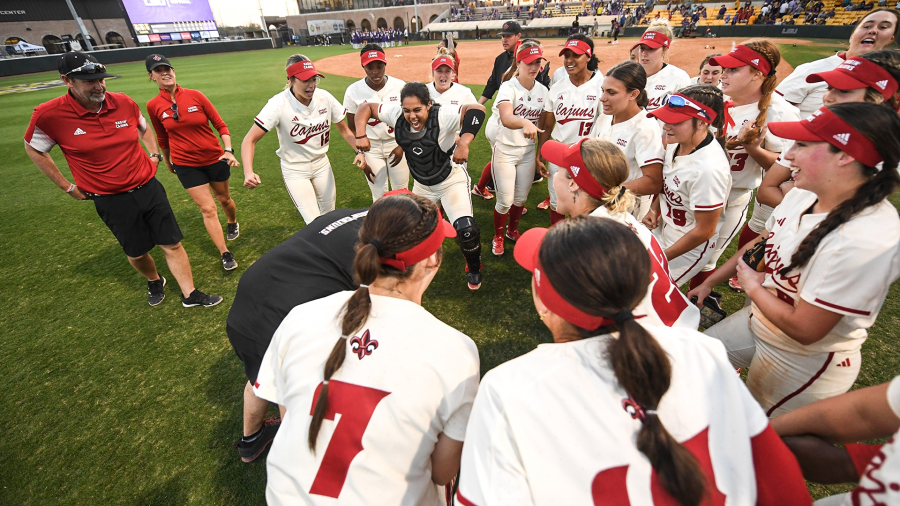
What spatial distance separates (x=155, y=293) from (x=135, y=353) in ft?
3.30

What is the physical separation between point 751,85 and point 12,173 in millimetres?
14105

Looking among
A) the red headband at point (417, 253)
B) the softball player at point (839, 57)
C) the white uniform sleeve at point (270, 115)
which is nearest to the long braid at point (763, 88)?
the softball player at point (839, 57)

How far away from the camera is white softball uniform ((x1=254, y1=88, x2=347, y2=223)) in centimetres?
457

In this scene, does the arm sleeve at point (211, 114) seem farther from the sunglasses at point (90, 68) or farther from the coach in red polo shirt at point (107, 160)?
the sunglasses at point (90, 68)

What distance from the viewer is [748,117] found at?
3.58 m

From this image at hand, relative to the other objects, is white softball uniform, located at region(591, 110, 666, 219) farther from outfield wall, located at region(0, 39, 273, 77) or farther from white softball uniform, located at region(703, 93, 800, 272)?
outfield wall, located at region(0, 39, 273, 77)

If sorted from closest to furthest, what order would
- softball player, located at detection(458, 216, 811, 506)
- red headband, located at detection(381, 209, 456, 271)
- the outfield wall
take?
softball player, located at detection(458, 216, 811, 506), red headband, located at detection(381, 209, 456, 271), the outfield wall

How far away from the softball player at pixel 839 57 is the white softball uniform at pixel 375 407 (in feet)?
17.2

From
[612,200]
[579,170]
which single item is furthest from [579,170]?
[612,200]

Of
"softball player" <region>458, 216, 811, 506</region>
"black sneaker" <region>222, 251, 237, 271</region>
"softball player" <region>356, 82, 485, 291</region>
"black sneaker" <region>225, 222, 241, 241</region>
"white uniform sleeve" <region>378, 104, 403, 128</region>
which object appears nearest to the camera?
"softball player" <region>458, 216, 811, 506</region>

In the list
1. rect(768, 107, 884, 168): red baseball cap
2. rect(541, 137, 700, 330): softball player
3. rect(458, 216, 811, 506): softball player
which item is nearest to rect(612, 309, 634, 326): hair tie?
rect(458, 216, 811, 506): softball player

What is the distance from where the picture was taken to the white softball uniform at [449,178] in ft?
13.7

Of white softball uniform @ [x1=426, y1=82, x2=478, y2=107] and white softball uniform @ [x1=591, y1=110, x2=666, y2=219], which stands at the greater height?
white softball uniform @ [x1=426, y1=82, x2=478, y2=107]

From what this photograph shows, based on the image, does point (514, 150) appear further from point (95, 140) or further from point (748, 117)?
point (95, 140)
